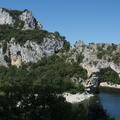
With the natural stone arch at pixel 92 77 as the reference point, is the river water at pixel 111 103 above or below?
below

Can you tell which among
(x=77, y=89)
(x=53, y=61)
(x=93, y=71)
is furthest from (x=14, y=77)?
(x=93, y=71)

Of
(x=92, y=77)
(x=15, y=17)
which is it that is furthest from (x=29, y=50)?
(x=92, y=77)

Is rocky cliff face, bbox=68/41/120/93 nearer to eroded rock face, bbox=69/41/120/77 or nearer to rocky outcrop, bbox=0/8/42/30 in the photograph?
eroded rock face, bbox=69/41/120/77

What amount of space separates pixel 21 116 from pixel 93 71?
130 ft

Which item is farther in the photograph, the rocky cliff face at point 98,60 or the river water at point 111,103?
the rocky cliff face at point 98,60

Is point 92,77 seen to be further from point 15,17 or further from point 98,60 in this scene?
point 15,17

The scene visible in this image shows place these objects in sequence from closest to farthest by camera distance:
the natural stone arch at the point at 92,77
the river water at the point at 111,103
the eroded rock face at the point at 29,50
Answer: the river water at the point at 111,103
the natural stone arch at the point at 92,77
the eroded rock face at the point at 29,50

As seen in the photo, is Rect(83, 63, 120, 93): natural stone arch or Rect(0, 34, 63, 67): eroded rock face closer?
Rect(83, 63, 120, 93): natural stone arch

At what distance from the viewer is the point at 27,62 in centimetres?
6544

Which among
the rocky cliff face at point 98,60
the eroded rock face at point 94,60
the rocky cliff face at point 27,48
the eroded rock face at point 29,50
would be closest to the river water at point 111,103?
the rocky cliff face at point 98,60

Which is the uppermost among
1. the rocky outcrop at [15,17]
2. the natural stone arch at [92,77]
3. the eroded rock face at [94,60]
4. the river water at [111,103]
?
the rocky outcrop at [15,17]

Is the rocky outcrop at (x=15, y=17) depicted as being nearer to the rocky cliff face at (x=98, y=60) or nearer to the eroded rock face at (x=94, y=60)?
the eroded rock face at (x=94, y=60)

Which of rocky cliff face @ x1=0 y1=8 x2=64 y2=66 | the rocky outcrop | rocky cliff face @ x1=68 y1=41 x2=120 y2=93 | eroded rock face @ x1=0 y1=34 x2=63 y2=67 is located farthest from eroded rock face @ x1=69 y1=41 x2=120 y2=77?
the rocky outcrop

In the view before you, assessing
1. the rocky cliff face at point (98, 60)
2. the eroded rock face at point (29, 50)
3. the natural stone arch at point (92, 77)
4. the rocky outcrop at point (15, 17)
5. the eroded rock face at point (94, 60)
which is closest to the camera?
the rocky cliff face at point (98, 60)
